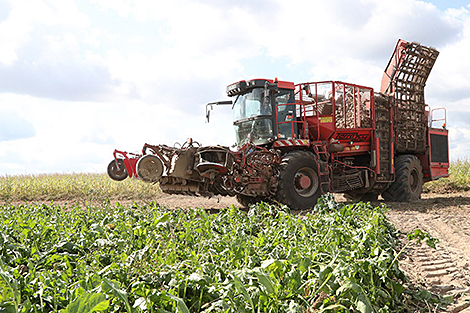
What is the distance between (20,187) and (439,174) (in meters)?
15.2

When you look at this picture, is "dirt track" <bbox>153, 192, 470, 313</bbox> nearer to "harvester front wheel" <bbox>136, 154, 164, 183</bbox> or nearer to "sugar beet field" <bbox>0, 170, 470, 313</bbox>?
"sugar beet field" <bbox>0, 170, 470, 313</bbox>

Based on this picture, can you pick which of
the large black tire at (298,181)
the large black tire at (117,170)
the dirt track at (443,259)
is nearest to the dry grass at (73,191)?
the large black tire at (117,170)

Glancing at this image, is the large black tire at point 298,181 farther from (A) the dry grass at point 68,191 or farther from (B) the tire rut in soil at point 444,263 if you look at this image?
(A) the dry grass at point 68,191

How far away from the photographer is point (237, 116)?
10.1 meters

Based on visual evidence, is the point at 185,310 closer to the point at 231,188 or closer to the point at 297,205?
the point at 231,188

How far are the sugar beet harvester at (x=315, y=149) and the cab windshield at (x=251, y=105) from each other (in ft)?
0.08

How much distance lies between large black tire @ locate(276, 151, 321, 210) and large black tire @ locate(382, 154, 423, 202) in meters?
3.76

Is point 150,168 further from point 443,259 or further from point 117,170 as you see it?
point 443,259

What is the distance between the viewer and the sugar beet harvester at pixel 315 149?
862cm

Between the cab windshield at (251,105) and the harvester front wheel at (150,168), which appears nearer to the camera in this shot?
the harvester front wheel at (150,168)

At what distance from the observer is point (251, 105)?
32.0 feet

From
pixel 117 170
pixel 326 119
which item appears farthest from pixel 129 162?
pixel 326 119

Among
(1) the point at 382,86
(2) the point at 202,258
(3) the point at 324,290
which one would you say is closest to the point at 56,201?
(1) the point at 382,86

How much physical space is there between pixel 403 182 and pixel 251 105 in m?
5.54
